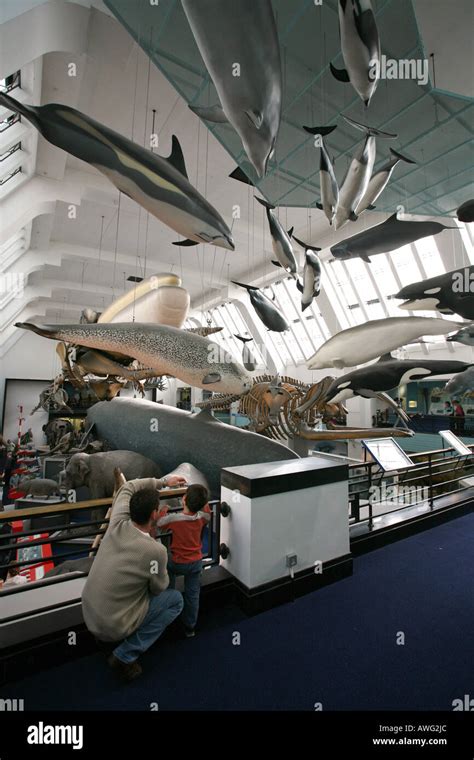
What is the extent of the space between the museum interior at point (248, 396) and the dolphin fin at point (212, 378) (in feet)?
0.09

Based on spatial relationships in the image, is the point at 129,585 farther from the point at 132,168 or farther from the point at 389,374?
the point at 389,374

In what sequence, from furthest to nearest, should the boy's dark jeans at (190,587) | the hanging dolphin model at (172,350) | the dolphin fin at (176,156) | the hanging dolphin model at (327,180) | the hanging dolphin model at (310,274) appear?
the hanging dolphin model at (310,274), the hanging dolphin model at (172,350), the hanging dolphin model at (327,180), the dolphin fin at (176,156), the boy's dark jeans at (190,587)

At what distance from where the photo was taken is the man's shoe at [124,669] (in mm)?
1959

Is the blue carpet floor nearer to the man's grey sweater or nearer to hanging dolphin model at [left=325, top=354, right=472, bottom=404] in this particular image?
the man's grey sweater

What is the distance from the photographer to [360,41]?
2135mm

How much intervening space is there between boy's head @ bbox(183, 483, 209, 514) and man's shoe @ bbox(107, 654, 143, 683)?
905 mm

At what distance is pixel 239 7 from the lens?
1679mm

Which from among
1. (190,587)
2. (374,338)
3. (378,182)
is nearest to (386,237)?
(378,182)

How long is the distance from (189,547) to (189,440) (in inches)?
138

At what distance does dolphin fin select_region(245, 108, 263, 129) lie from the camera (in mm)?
1912

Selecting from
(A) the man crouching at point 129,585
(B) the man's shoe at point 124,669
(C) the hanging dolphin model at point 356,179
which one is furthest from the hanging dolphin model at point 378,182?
(B) the man's shoe at point 124,669

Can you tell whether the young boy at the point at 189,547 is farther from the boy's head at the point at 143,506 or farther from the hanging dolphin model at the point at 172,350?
the hanging dolphin model at the point at 172,350

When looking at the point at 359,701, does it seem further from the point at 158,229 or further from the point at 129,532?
the point at 158,229

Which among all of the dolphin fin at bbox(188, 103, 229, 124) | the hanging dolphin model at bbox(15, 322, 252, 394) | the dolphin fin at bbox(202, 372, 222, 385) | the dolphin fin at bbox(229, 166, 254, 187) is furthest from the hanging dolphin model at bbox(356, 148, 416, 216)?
the dolphin fin at bbox(202, 372, 222, 385)
